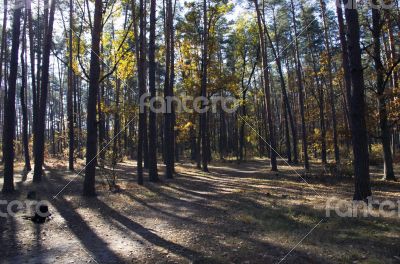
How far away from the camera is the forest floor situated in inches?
253

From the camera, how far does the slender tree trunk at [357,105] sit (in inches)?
403

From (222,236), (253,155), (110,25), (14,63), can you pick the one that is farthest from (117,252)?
(253,155)

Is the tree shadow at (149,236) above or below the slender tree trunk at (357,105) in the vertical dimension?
below

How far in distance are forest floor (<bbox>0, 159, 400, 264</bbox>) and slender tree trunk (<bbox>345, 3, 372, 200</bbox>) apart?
3.58ft

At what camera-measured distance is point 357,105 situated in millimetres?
10297

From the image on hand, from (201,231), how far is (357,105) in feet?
18.8

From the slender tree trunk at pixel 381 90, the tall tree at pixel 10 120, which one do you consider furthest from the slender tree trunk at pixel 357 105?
the tall tree at pixel 10 120

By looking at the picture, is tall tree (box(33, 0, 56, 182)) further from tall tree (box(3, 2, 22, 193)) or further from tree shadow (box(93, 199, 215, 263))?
tree shadow (box(93, 199, 215, 263))

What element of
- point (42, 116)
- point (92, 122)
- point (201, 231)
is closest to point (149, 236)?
point (201, 231)

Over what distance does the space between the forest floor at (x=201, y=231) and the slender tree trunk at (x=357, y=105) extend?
109 centimetres

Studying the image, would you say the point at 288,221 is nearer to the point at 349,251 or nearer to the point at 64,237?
the point at 349,251

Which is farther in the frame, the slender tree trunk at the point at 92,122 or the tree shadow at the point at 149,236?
the slender tree trunk at the point at 92,122

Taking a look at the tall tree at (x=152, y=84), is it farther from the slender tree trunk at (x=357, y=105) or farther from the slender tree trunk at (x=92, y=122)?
the slender tree trunk at (x=357, y=105)

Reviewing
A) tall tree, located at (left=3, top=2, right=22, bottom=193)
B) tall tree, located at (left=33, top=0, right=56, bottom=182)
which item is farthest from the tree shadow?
tall tree, located at (left=33, top=0, right=56, bottom=182)
